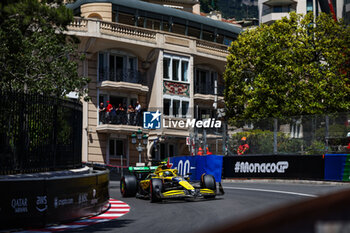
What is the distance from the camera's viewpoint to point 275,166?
25.5m

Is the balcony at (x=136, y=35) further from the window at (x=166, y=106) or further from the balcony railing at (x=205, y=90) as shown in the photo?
the window at (x=166, y=106)

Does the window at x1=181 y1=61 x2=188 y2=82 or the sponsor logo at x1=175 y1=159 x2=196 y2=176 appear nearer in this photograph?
the sponsor logo at x1=175 y1=159 x2=196 y2=176

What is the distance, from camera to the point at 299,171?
2438cm

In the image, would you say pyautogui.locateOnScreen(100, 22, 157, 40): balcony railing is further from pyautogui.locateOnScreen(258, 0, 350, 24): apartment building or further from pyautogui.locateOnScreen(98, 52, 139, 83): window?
pyautogui.locateOnScreen(258, 0, 350, 24): apartment building

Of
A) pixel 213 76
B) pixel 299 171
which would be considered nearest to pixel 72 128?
pixel 299 171

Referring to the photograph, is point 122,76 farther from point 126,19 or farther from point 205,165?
point 205,165

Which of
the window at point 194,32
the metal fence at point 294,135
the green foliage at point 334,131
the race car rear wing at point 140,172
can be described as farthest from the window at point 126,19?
the race car rear wing at point 140,172

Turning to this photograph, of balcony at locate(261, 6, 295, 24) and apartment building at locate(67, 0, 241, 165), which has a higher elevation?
balcony at locate(261, 6, 295, 24)

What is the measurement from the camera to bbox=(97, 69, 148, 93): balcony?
37.5 metres

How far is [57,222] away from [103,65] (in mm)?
28413

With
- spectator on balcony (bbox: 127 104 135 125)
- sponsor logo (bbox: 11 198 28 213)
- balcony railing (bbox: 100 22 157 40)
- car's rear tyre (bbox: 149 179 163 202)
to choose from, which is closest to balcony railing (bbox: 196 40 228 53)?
balcony railing (bbox: 100 22 157 40)

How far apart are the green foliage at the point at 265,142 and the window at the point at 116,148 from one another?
1302cm

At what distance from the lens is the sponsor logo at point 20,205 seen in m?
10.0

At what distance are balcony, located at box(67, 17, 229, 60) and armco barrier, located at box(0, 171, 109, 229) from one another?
82.7ft
